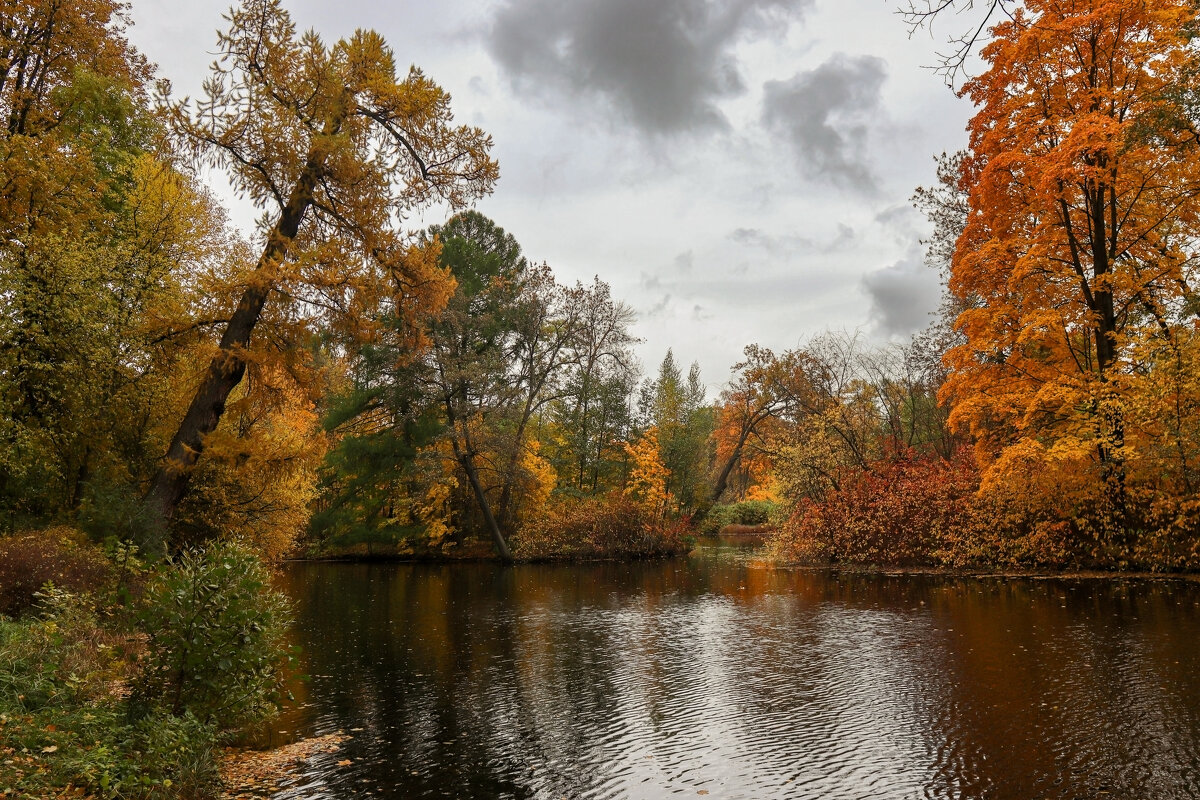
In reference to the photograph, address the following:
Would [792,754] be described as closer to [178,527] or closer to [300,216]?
[300,216]

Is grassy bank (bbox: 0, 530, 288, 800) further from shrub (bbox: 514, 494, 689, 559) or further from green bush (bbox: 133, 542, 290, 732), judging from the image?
shrub (bbox: 514, 494, 689, 559)

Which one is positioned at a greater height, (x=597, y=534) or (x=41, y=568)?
(x=41, y=568)

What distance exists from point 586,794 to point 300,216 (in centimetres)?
1128

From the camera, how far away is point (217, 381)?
1268 cm

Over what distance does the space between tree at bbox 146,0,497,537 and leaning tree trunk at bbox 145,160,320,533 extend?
21mm

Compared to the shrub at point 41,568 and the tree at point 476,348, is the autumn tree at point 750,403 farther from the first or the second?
the shrub at point 41,568

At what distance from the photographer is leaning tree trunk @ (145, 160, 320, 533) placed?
12234 millimetres

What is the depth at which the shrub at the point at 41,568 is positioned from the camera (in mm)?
8211

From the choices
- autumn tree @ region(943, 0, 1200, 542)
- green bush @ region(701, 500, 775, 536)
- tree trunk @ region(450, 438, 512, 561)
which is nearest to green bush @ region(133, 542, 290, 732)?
autumn tree @ region(943, 0, 1200, 542)

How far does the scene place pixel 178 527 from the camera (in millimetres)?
15938

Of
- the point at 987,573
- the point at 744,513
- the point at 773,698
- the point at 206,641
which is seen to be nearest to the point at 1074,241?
the point at 987,573

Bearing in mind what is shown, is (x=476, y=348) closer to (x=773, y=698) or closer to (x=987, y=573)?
(x=987, y=573)

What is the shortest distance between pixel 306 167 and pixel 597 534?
18.6 meters

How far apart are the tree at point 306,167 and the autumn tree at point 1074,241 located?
12872 millimetres
